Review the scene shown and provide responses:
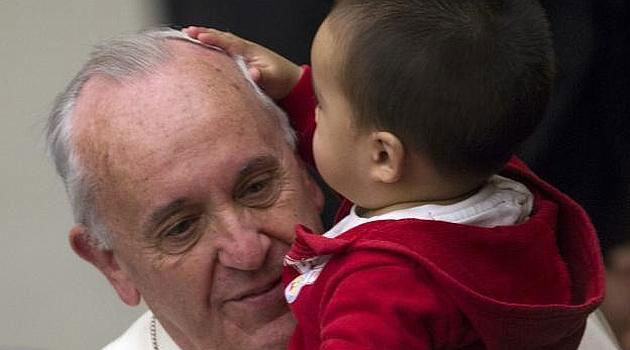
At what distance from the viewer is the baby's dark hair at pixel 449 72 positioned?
5.25ft

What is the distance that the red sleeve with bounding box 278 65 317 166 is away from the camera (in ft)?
7.27

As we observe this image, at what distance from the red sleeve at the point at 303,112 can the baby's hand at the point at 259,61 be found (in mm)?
14

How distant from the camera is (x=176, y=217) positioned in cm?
204

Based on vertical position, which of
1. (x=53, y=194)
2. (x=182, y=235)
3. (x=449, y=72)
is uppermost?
(x=449, y=72)

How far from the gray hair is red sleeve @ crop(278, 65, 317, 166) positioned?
0.12 feet

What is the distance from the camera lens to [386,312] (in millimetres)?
1628

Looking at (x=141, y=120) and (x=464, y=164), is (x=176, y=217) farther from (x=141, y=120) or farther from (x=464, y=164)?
(x=464, y=164)

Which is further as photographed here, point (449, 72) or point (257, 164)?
point (257, 164)

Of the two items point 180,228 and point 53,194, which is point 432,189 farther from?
point 53,194

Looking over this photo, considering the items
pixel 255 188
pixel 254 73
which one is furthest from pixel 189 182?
pixel 254 73

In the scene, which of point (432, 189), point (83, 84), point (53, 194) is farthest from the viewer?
point (53, 194)

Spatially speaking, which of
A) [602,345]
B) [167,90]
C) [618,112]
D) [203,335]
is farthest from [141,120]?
[618,112]

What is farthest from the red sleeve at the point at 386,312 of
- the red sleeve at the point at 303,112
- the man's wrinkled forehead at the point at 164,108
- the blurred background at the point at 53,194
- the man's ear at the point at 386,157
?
the blurred background at the point at 53,194

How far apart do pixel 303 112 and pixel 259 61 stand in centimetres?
11
